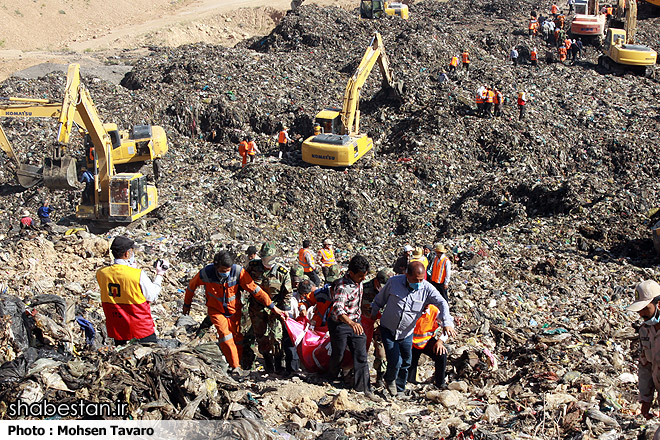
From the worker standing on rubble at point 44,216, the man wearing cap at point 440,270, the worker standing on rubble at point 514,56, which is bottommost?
the worker standing on rubble at point 44,216

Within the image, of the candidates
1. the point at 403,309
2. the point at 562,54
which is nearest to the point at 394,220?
the point at 403,309

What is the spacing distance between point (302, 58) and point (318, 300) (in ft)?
58.9

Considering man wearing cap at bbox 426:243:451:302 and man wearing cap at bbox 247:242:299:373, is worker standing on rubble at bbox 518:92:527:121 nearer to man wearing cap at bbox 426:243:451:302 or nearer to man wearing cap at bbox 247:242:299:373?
man wearing cap at bbox 426:243:451:302

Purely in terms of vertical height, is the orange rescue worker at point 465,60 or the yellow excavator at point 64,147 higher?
the orange rescue worker at point 465,60

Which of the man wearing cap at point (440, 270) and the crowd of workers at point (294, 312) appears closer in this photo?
the crowd of workers at point (294, 312)

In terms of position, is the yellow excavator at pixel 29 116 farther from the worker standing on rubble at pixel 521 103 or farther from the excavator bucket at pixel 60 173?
the worker standing on rubble at pixel 521 103

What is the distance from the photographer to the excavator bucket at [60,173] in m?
13.9

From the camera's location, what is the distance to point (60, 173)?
13.9 metres

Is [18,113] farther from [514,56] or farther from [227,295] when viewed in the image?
[514,56]

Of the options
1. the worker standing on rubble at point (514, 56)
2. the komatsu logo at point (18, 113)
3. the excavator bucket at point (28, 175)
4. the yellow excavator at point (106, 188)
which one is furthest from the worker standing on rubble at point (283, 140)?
the worker standing on rubble at point (514, 56)

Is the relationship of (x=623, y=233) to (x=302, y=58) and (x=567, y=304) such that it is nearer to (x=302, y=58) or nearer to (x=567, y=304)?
(x=567, y=304)

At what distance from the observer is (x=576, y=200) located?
12844mm

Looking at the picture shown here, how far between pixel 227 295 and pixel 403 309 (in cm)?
161

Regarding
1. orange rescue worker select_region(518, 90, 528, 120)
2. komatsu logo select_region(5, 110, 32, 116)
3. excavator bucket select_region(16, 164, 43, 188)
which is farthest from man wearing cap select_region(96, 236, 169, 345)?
orange rescue worker select_region(518, 90, 528, 120)
